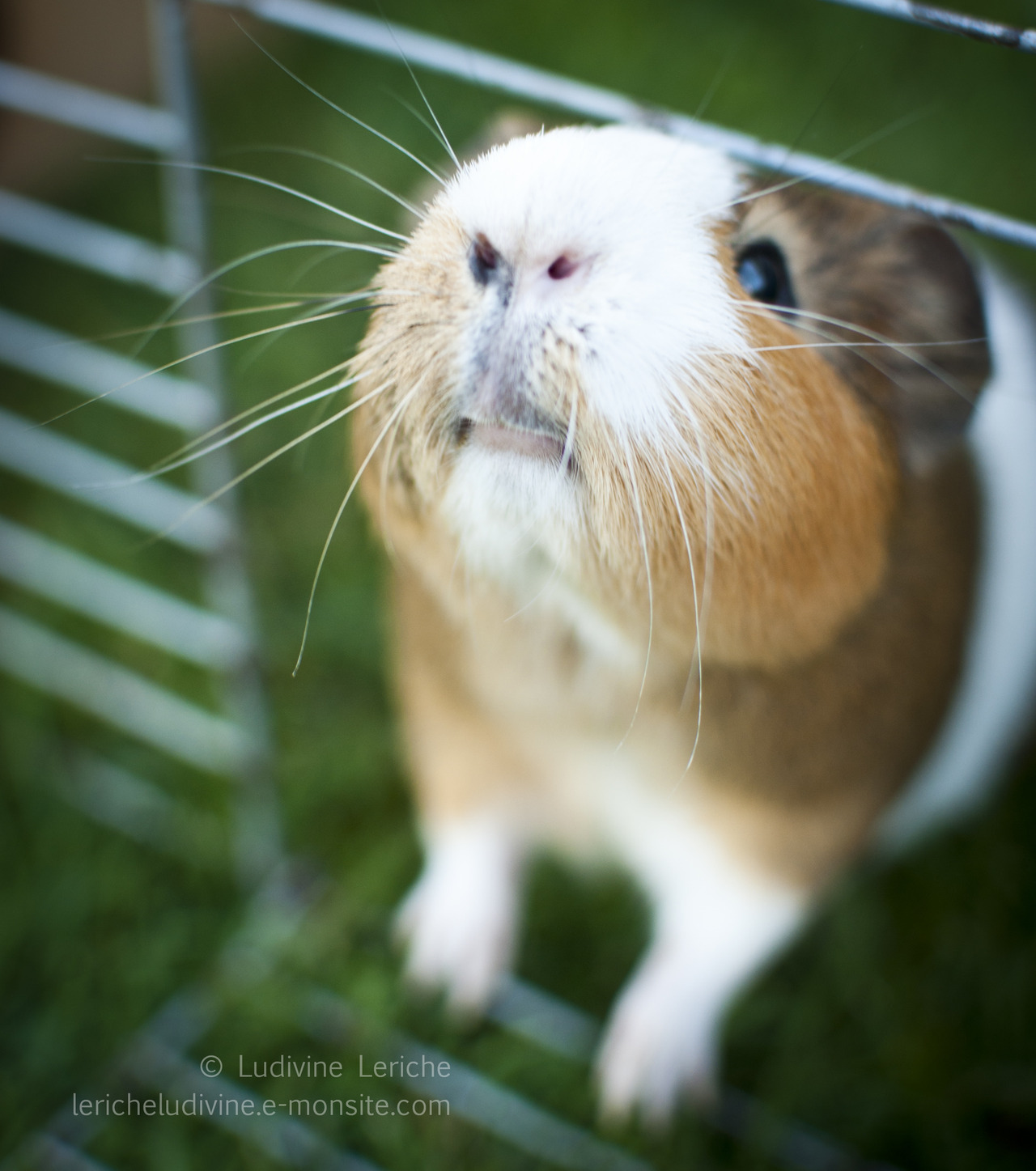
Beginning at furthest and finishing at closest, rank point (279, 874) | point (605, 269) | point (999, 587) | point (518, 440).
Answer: point (279, 874) → point (999, 587) → point (518, 440) → point (605, 269)

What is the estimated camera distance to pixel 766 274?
4.04 feet

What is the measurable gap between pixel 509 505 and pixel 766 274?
0.44 metres

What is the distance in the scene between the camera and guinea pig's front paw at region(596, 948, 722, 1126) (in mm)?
1914

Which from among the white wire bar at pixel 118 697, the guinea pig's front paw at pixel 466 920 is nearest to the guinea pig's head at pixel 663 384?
the guinea pig's front paw at pixel 466 920

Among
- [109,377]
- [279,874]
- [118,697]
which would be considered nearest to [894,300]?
[109,377]

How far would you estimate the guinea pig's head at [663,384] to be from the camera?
954mm

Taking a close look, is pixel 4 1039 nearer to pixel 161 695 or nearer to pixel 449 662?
pixel 161 695

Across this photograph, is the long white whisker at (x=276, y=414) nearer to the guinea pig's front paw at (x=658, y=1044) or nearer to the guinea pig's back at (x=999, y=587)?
the guinea pig's back at (x=999, y=587)

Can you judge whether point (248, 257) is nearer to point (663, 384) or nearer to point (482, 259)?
point (482, 259)

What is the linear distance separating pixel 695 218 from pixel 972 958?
200 cm

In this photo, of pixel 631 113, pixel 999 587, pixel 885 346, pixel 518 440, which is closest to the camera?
pixel 518 440

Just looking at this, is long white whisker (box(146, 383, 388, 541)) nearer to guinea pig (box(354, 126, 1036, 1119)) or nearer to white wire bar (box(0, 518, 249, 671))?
guinea pig (box(354, 126, 1036, 1119))

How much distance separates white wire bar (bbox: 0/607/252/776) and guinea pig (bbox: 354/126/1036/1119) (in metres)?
0.57

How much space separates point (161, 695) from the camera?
93.7 inches
